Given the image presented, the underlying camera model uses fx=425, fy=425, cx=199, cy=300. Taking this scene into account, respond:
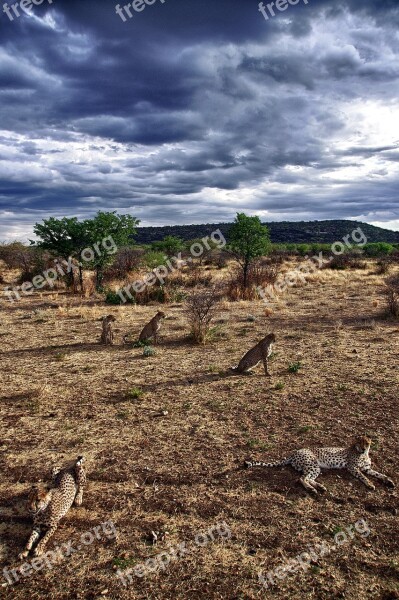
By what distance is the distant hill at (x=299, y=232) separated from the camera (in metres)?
85.4

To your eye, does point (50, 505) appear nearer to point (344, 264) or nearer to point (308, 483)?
point (308, 483)

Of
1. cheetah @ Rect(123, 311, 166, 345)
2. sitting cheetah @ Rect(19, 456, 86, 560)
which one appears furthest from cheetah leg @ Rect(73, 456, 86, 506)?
cheetah @ Rect(123, 311, 166, 345)

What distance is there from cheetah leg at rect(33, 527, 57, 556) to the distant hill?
79016mm

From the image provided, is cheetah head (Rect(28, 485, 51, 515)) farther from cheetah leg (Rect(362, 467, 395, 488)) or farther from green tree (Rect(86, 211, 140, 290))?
green tree (Rect(86, 211, 140, 290))

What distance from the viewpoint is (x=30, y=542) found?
419cm

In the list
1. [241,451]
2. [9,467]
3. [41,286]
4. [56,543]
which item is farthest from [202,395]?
[41,286]

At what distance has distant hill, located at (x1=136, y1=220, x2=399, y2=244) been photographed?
85.4 meters

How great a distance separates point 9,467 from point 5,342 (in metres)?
6.89

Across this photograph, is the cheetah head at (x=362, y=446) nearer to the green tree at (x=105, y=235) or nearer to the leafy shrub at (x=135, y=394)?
the leafy shrub at (x=135, y=394)

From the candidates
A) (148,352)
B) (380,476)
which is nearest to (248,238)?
(148,352)

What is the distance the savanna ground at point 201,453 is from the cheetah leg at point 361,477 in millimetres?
69

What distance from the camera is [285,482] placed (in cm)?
518

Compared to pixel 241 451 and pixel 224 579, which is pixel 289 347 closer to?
pixel 241 451

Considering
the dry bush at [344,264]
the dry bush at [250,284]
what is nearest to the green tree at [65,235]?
the dry bush at [250,284]
